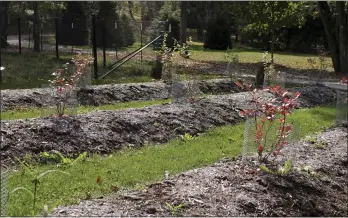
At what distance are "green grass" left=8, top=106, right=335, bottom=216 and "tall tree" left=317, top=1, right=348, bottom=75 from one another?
15.5m

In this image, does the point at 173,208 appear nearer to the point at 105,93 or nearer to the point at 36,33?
the point at 105,93

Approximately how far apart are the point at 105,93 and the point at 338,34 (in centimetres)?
1530

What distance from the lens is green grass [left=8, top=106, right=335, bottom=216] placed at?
5.14m

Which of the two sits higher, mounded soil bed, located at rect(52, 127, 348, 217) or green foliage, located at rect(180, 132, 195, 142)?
mounded soil bed, located at rect(52, 127, 348, 217)

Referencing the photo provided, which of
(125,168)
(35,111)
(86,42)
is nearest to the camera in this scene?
(125,168)

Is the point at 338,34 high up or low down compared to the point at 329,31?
down

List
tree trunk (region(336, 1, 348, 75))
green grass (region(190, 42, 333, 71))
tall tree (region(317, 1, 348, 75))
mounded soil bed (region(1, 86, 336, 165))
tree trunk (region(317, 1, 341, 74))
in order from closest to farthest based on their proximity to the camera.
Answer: mounded soil bed (region(1, 86, 336, 165)) → tree trunk (region(336, 1, 348, 75)) → tall tree (region(317, 1, 348, 75)) → tree trunk (region(317, 1, 341, 74)) → green grass (region(190, 42, 333, 71))

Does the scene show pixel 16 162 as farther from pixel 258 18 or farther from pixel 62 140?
pixel 258 18

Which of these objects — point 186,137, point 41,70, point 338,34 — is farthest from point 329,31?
point 186,137

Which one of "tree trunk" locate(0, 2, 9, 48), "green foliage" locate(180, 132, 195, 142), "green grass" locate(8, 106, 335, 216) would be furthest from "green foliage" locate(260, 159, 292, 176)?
"tree trunk" locate(0, 2, 9, 48)

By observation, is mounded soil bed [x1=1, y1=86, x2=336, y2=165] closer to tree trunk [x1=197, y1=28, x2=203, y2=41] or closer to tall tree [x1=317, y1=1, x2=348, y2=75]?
tall tree [x1=317, y1=1, x2=348, y2=75]

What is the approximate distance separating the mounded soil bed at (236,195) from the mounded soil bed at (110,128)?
6.31ft

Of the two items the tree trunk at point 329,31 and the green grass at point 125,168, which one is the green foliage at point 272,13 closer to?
the tree trunk at point 329,31

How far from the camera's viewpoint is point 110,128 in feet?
26.4
